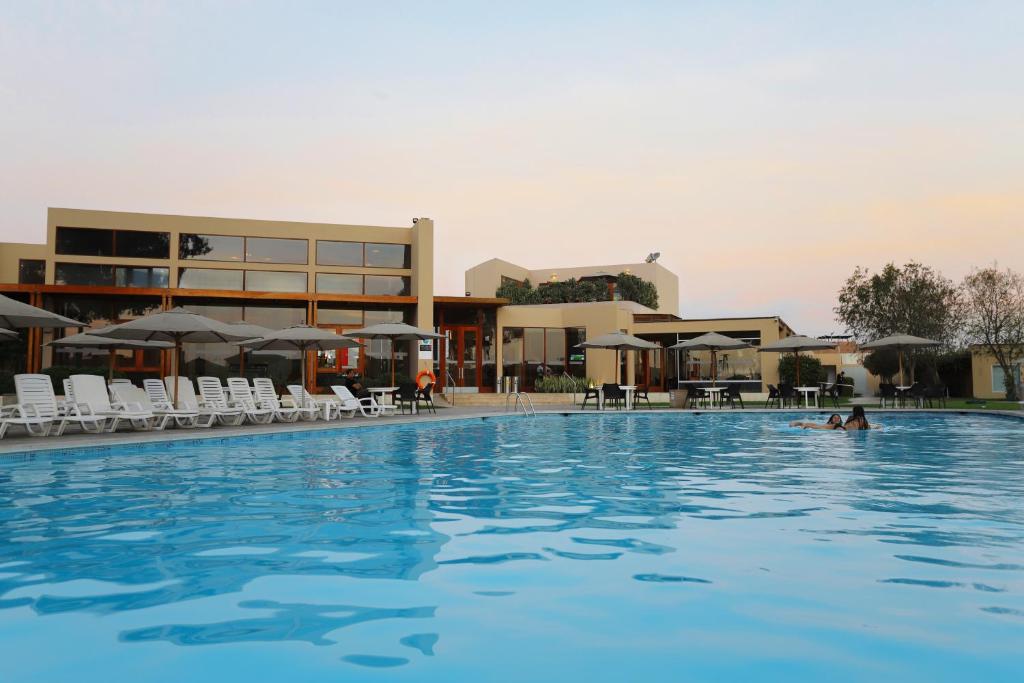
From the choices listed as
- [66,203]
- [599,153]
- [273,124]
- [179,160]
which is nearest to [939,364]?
[599,153]

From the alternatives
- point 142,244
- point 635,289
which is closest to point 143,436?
point 142,244

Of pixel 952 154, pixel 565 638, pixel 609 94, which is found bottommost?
pixel 565 638

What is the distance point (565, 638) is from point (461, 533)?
6.37 feet

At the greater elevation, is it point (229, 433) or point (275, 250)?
point (275, 250)

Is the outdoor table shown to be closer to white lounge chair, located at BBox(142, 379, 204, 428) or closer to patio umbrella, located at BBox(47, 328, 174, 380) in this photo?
white lounge chair, located at BBox(142, 379, 204, 428)

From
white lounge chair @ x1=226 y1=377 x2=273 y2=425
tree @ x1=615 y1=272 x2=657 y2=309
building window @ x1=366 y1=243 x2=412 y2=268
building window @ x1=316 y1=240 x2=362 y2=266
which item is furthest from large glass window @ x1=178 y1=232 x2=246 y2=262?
tree @ x1=615 y1=272 x2=657 y2=309

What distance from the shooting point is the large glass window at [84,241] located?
22.2 metres

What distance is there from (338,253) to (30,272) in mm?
9938

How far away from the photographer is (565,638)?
8.98 ft

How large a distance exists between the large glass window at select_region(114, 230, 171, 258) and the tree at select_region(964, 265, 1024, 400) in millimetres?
28551

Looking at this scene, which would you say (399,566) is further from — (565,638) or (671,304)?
(671,304)

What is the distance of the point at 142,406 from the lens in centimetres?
Result: 1276

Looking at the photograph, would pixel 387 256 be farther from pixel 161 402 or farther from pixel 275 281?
pixel 161 402

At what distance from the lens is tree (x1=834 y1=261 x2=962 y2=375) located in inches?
1046
